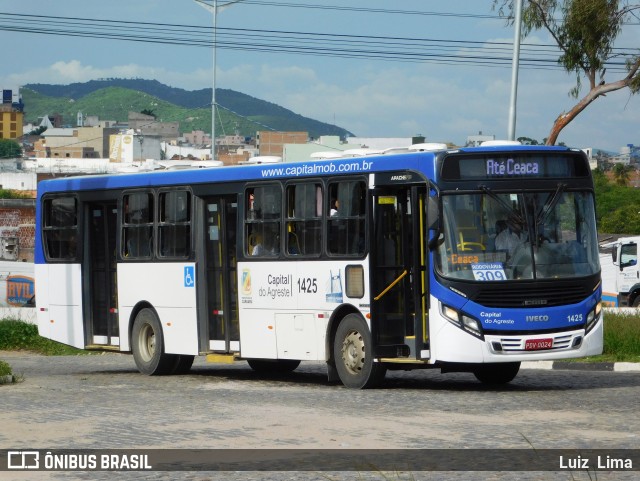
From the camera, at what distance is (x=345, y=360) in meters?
18.9

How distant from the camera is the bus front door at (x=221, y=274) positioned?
70.1 ft

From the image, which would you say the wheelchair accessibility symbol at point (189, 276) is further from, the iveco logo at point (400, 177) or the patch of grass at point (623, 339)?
the patch of grass at point (623, 339)

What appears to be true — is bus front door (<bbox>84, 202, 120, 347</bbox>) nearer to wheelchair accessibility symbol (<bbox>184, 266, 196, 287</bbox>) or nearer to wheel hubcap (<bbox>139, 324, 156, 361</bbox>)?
wheel hubcap (<bbox>139, 324, 156, 361</bbox>)

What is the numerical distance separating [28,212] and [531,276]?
2646 inches

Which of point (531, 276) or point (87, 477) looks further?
point (531, 276)

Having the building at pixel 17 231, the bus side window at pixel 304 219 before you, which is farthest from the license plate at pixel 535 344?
the building at pixel 17 231

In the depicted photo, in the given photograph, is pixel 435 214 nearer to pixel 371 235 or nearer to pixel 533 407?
pixel 371 235

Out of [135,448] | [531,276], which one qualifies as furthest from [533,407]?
[135,448]

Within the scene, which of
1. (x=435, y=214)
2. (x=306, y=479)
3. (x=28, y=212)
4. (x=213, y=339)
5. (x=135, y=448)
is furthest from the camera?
(x=28, y=212)

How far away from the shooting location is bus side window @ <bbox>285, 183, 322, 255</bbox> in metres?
19.5

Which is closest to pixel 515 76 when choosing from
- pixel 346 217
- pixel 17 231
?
pixel 346 217

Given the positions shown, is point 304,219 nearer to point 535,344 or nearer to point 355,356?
point 355,356

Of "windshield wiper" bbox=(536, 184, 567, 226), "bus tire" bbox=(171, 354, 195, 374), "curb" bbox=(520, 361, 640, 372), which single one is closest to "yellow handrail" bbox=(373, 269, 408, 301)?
"windshield wiper" bbox=(536, 184, 567, 226)

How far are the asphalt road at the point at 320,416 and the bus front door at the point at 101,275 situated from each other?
2432 mm
